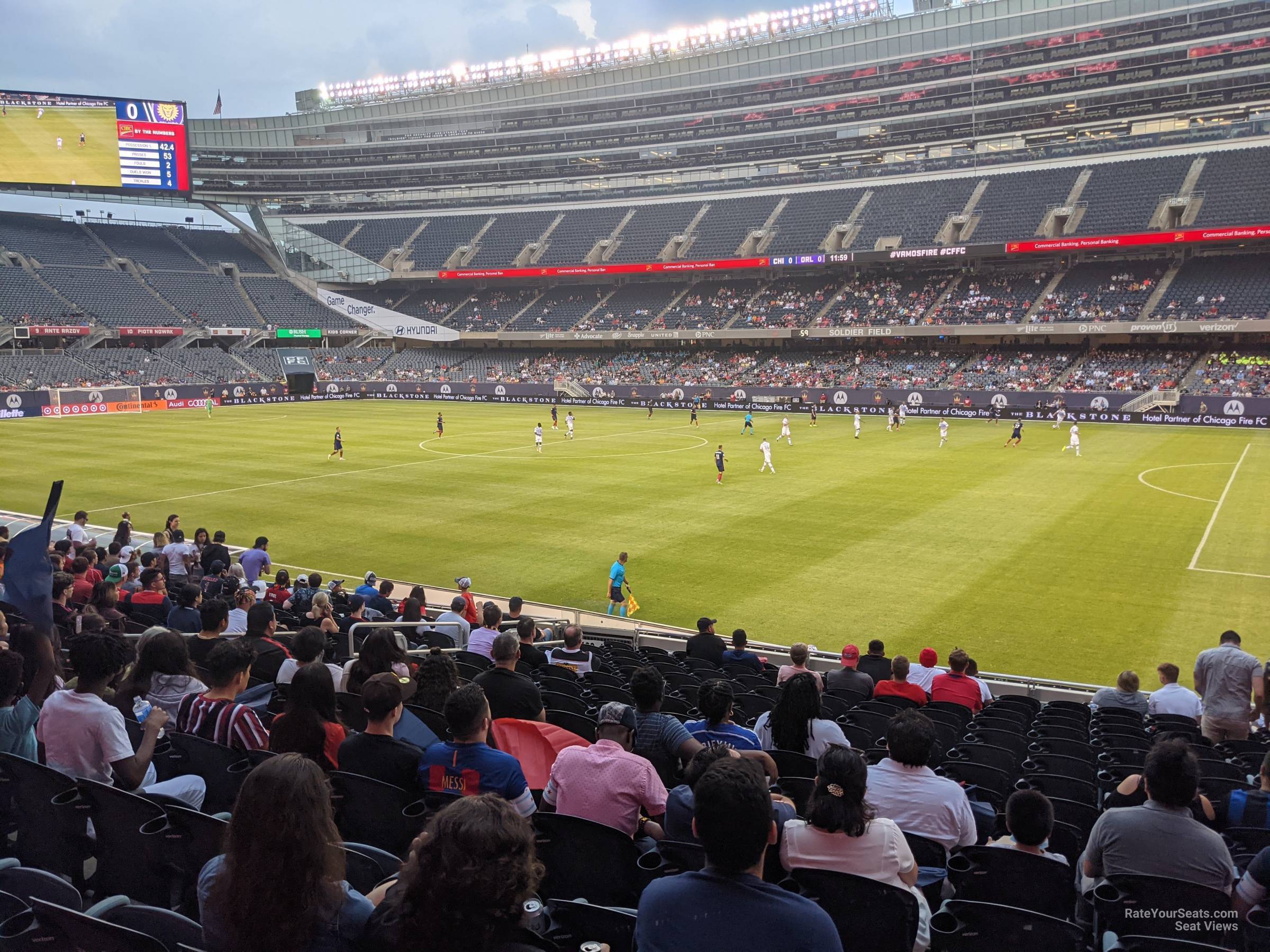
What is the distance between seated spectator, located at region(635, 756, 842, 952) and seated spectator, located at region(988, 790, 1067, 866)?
229 cm

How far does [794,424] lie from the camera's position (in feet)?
192

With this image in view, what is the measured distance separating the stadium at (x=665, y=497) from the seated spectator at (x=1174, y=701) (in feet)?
0.22

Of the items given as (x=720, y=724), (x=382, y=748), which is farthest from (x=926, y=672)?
(x=382, y=748)

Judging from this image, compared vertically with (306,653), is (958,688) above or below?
below

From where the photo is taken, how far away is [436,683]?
718 centimetres

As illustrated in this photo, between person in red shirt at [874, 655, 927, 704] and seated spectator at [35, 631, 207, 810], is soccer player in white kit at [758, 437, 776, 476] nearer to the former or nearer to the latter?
person in red shirt at [874, 655, 927, 704]

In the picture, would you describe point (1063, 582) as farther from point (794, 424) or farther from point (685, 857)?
point (794, 424)

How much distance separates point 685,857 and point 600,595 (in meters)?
16.2

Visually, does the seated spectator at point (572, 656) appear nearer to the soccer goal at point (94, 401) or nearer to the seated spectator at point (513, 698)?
the seated spectator at point (513, 698)

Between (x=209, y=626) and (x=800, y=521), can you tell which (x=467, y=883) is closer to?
(x=209, y=626)

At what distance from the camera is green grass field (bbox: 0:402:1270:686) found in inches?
762

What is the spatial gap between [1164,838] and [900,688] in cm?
577

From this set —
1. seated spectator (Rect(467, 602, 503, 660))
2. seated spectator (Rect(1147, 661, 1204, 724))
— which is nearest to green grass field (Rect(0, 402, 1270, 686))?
seated spectator (Rect(1147, 661, 1204, 724))

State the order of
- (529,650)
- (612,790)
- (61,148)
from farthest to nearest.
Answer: (61,148) < (529,650) < (612,790)
